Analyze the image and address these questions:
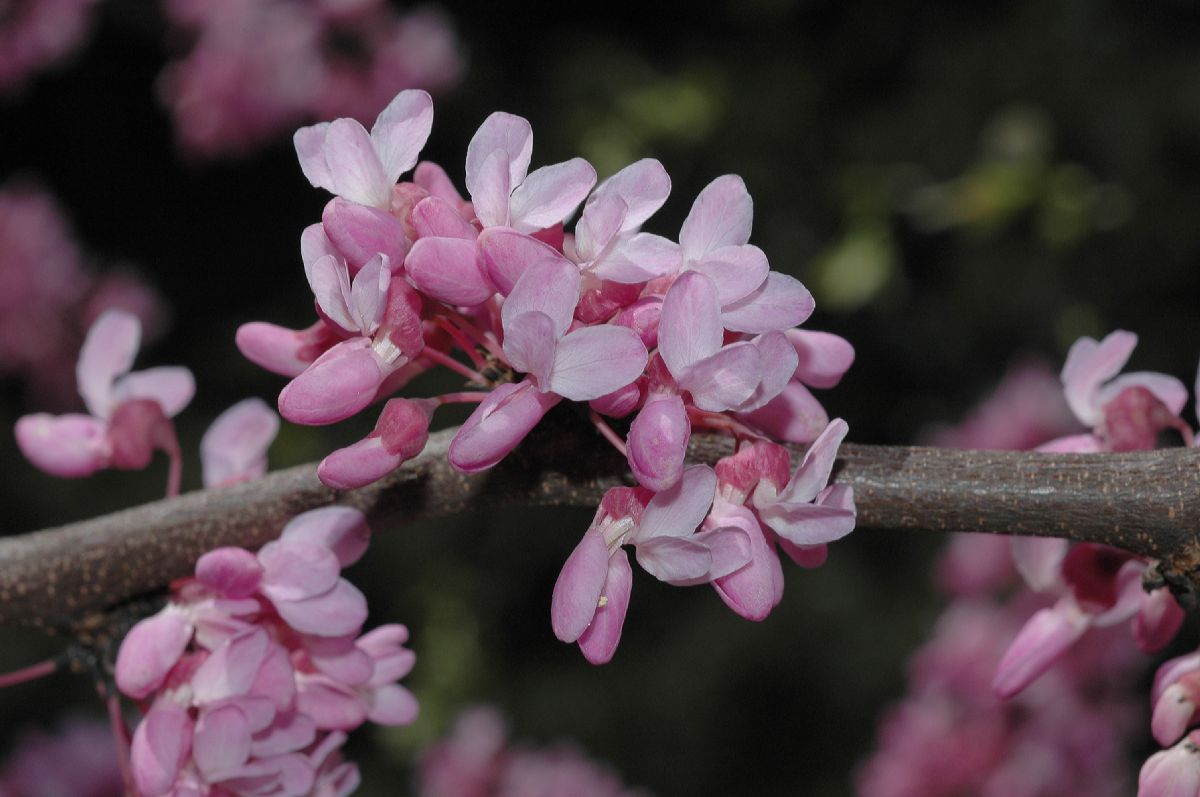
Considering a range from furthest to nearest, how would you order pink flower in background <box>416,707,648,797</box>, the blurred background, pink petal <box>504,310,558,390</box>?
the blurred background, pink flower in background <box>416,707,648,797</box>, pink petal <box>504,310,558,390</box>

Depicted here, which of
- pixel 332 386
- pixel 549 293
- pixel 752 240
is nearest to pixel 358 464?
pixel 332 386

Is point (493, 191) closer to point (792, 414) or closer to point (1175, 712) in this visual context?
point (792, 414)

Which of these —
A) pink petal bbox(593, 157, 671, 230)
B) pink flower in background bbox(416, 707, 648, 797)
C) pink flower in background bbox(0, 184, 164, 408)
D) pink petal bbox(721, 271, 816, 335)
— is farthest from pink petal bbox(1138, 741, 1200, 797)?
pink flower in background bbox(0, 184, 164, 408)

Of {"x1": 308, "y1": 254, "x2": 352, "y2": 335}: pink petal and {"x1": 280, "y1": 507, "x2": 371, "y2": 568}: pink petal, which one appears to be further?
{"x1": 280, "y1": 507, "x2": 371, "y2": 568}: pink petal

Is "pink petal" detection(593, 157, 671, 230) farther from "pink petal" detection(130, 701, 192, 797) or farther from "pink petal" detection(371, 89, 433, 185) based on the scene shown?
"pink petal" detection(130, 701, 192, 797)

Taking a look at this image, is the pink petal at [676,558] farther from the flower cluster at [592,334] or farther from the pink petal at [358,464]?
the pink petal at [358,464]

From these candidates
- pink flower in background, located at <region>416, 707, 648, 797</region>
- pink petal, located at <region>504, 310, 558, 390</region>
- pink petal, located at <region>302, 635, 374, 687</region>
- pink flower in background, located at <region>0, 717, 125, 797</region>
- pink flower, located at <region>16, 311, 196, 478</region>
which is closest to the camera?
pink petal, located at <region>504, 310, 558, 390</region>

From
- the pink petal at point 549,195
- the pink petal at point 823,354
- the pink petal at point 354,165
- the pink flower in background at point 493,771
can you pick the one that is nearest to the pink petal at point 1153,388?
the pink petal at point 823,354
